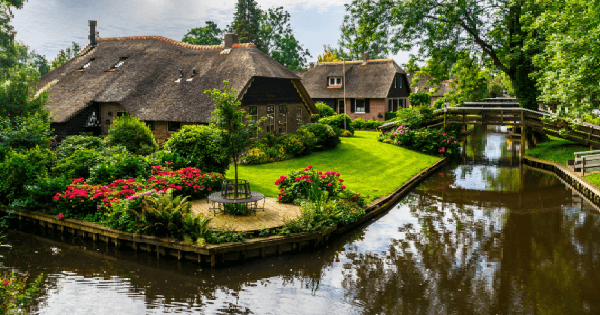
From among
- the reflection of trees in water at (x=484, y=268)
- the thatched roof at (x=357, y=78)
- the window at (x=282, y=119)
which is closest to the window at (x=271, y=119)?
the window at (x=282, y=119)

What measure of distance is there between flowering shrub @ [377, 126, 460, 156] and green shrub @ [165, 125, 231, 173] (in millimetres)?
16586

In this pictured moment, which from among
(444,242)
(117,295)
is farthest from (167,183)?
(444,242)

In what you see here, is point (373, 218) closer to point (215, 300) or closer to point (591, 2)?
point (215, 300)

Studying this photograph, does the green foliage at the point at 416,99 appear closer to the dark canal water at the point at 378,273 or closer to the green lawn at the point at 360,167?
the green lawn at the point at 360,167

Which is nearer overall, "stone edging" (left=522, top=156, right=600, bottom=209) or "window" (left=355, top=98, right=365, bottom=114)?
"stone edging" (left=522, top=156, right=600, bottom=209)

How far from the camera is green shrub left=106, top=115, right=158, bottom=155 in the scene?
61.9 feet

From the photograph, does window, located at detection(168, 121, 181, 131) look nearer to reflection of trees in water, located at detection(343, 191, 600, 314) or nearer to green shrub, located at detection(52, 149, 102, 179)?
green shrub, located at detection(52, 149, 102, 179)

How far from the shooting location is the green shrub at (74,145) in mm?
17812

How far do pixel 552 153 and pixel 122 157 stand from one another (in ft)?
79.6

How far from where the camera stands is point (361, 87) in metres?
47.0

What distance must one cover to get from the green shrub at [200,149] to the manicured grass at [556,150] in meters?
19.2

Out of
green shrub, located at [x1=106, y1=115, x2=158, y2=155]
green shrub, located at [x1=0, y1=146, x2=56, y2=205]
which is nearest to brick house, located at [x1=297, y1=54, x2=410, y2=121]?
green shrub, located at [x1=106, y1=115, x2=158, y2=155]

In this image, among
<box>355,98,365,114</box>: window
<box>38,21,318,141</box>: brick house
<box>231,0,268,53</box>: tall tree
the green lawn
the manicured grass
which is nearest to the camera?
the green lawn

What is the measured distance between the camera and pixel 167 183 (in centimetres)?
1498
